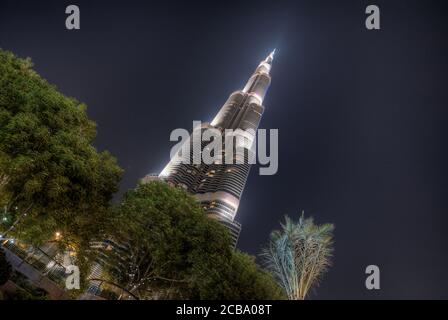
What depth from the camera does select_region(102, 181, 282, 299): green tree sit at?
19812mm

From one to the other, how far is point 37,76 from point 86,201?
8.00 meters

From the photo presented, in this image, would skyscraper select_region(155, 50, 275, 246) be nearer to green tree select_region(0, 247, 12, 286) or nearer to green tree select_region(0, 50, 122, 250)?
green tree select_region(0, 50, 122, 250)

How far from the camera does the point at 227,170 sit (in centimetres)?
13212

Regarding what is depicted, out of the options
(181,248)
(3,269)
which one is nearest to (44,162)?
(3,269)

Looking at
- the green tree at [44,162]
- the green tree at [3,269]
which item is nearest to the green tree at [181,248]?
the green tree at [44,162]

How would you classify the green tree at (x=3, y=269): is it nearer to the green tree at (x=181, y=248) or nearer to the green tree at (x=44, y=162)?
the green tree at (x=44, y=162)

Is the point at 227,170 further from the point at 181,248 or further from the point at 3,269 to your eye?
the point at 3,269

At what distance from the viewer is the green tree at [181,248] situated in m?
19.8

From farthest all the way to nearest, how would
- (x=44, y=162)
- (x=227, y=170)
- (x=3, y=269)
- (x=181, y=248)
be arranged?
(x=227, y=170), (x=181, y=248), (x=3, y=269), (x=44, y=162)

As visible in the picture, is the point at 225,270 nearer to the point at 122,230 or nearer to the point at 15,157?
the point at 122,230

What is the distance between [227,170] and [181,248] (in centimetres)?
11086

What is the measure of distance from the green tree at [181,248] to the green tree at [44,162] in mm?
2549

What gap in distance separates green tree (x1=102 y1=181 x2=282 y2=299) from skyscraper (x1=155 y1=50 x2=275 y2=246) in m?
Answer: 66.5
